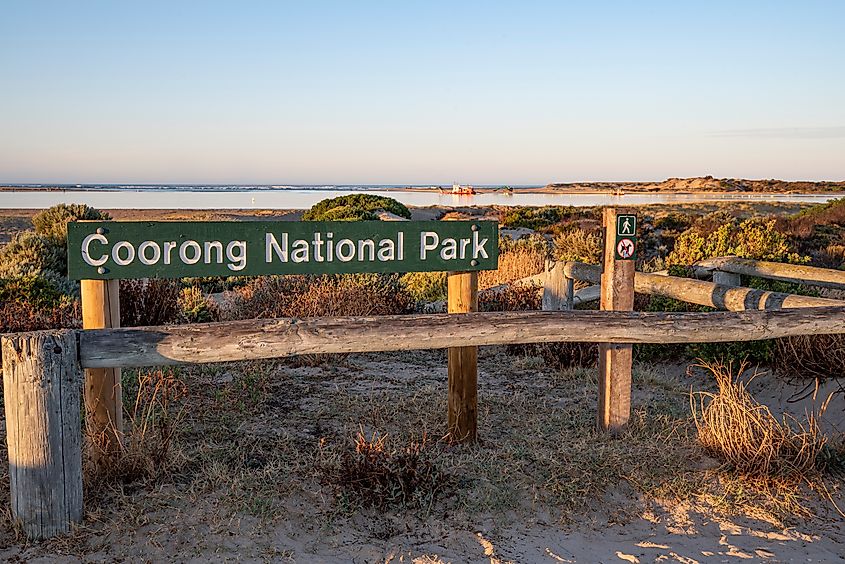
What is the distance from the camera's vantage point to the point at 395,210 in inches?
981

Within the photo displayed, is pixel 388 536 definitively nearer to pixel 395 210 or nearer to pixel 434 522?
pixel 434 522

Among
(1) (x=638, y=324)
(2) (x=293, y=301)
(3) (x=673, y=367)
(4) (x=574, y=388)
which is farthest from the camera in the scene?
(2) (x=293, y=301)

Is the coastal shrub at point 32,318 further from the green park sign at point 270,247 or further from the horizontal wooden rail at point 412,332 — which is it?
the horizontal wooden rail at point 412,332

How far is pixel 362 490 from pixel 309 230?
5.02ft

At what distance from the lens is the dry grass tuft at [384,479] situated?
407 cm

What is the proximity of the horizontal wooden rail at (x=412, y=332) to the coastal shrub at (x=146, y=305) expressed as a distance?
145 inches

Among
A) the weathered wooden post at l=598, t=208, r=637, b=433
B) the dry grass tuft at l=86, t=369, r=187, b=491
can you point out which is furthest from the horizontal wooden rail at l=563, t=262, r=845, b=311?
the dry grass tuft at l=86, t=369, r=187, b=491

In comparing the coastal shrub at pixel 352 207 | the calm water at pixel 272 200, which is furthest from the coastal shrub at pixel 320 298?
the calm water at pixel 272 200

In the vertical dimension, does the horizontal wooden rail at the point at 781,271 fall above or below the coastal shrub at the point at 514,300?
above

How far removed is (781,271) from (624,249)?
3.20 metres

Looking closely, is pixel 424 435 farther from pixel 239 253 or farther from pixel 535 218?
pixel 535 218

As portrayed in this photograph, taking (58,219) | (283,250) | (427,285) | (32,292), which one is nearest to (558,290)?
(283,250)

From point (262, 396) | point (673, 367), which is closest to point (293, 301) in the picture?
point (262, 396)

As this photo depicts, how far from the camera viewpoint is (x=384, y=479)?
13.5 ft
